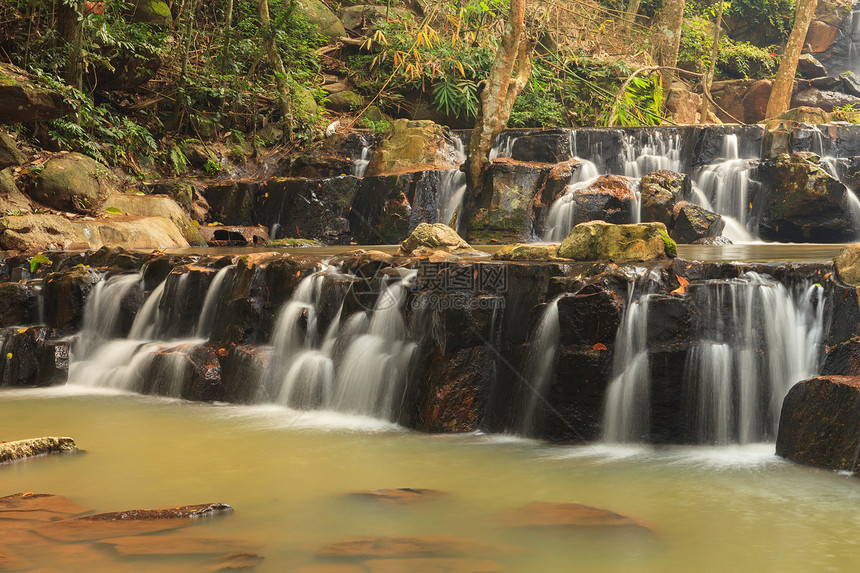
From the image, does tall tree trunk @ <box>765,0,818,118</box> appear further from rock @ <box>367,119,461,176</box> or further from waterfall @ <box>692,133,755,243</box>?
rock @ <box>367,119,461,176</box>

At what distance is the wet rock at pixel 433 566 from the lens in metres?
2.71

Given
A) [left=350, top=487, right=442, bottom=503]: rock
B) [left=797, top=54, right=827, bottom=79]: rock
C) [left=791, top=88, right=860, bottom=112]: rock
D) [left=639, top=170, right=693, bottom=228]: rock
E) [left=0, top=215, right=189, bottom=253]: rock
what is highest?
[left=797, top=54, right=827, bottom=79]: rock

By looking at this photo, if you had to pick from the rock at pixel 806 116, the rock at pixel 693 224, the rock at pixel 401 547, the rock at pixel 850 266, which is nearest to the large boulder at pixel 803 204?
the rock at pixel 693 224

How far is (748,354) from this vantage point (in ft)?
16.1

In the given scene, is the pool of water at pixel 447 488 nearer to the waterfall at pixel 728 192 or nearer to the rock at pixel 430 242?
the rock at pixel 430 242

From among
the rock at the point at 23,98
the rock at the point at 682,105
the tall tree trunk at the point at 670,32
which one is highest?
the tall tree trunk at the point at 670,32

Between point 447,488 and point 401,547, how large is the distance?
92 centimetres

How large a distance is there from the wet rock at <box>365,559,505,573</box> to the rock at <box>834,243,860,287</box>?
11.0 ft

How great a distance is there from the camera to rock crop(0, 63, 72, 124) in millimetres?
9344

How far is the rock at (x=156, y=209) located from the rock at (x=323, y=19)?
7.07 metres

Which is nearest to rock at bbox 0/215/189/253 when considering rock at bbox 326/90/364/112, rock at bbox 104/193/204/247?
rock at bbox 104/193/204/247

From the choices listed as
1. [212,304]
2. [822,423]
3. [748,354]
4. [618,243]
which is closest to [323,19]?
[212,304]

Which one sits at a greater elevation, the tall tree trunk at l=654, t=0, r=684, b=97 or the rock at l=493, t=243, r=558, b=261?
the tall tree trunk at l=654, t=0, r=684, b=97

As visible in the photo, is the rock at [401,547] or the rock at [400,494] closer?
the rock at [401,547]
